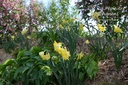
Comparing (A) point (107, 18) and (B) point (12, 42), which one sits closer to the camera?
(A) point (107, 18)

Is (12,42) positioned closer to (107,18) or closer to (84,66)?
(107,18)

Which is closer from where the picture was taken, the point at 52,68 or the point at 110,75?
the point at 52,68

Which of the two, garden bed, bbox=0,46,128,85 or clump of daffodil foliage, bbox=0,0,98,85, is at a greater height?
clump of daffodil foliage, bbox=0,0,98,85

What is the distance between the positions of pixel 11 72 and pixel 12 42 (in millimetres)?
3485

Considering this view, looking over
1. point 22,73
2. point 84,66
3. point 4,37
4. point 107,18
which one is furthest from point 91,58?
point 4,37

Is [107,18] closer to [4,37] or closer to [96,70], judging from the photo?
[96,70]

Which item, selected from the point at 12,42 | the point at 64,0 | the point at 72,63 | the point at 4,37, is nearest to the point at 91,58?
the point at 72,63

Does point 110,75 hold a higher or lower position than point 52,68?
A: lower

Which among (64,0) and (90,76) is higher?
(64,0)

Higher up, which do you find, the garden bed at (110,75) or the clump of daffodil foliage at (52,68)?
the clump of daffodil foliage at (52,68)

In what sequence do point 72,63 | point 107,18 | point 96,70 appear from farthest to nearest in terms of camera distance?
1. point 107,18
2. point 96,70
3. point 72,63

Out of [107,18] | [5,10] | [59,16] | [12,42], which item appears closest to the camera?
[107,18]

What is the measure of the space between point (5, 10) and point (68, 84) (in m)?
6.71

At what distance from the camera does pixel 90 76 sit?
8.06 feet
